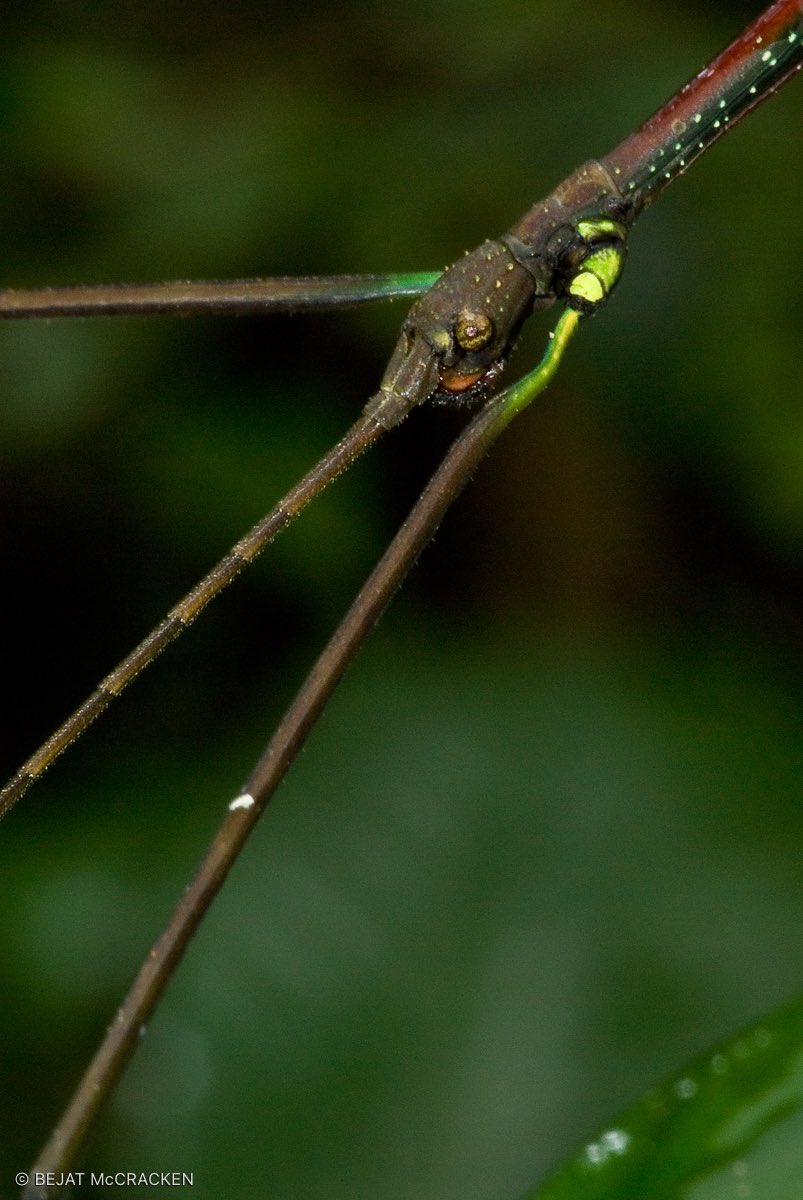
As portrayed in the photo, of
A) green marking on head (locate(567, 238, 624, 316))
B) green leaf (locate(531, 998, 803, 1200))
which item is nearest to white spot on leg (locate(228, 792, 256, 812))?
green leaf (locate(531, 998, 803, 1200))

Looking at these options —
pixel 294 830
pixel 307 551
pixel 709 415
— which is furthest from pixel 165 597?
pixel 709 415

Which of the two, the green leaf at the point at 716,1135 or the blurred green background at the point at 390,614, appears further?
the blurred green background at the point at 390,614

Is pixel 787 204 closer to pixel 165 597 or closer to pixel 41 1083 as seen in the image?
pixel 165 597

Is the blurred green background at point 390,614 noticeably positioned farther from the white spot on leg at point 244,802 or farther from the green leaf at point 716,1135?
the white spot on leg at point 244,802

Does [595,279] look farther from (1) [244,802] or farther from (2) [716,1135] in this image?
(2) [716,1135]

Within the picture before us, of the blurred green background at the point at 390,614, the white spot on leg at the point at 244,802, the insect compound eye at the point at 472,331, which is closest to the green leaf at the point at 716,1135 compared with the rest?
the white spot on leg at the point at 244,802

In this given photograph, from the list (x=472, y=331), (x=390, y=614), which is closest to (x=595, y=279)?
(x=472, y=331)

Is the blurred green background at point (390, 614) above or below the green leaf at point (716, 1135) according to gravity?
above

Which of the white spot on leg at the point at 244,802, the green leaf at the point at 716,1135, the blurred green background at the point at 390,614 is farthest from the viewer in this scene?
the blurred green background at the point at 390,614
